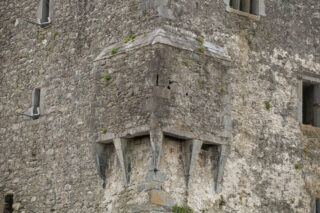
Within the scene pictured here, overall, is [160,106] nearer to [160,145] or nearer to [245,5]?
[160,145]

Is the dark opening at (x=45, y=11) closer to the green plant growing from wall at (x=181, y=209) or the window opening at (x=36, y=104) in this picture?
the window opening at (x=36, y=104)

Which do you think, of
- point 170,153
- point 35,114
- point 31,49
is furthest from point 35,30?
point 170,153

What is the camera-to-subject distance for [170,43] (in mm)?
21141

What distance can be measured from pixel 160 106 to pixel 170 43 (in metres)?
1.39

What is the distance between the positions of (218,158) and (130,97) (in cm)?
239

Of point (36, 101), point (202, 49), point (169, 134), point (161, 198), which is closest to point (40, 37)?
point (36, 101)

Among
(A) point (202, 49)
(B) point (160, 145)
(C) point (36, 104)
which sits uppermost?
(A) point (202, 49)

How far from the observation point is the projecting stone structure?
69.1ft

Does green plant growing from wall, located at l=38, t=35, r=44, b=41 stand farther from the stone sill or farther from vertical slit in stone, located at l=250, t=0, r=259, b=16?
vertical slit in stone, located at l=250, t=0, r=259, b=16

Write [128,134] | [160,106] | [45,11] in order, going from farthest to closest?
1. [45,11]
2. [128,134]
3. [160,106]

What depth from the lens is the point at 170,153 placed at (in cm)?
2103

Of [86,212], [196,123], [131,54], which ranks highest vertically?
[131,54]

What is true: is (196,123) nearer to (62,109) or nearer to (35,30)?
(62,109)

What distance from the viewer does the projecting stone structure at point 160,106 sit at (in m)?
21.1
